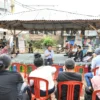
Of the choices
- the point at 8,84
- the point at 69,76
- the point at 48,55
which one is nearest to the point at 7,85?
the point at 8,84

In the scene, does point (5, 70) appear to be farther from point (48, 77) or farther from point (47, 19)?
point (47, 19)

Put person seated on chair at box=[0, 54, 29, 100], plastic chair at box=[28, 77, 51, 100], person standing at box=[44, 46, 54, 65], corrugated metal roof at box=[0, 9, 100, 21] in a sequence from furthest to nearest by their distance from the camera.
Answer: corrugated metal roof at box=[0, 9, 100, 21] → person standing at box=[44, 46, 54, 65] → plastic chair at box=[28, 77, 51, 100] → person seated on chair at box=[0, 54, 29, 100]

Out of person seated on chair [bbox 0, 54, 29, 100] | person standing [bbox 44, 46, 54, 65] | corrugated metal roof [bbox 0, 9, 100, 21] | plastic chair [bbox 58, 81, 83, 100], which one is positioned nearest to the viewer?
person seated on chair [bbox 0, 54, 29, 100]

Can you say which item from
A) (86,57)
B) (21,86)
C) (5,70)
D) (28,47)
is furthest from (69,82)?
(28,47)

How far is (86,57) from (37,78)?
6.94 metres

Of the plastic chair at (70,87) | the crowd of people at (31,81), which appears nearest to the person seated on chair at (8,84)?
the crowd of people at (31,81)

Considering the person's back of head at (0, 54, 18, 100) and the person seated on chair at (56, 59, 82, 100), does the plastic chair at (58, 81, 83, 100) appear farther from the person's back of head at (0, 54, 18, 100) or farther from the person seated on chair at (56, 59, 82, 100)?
the person's back of head at (0, 54, 18, 100)

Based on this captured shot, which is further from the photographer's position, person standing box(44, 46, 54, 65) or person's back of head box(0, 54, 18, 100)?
person standing box(44, 46, 54, 65)

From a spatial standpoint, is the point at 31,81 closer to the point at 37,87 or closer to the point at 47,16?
the point at 37,87

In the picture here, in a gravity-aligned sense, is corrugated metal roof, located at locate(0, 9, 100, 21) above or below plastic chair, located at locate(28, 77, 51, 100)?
above

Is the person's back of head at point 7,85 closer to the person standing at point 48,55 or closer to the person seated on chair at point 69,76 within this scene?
the person seated on chair at point 69,76

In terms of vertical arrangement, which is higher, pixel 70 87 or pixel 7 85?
pixel 7 85

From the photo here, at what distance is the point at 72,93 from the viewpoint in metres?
3.88

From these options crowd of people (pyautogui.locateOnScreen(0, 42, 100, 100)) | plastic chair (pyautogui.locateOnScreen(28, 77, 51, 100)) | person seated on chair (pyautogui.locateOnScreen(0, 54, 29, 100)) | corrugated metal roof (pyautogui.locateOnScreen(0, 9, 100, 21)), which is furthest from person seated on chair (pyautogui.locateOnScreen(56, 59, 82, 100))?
corrugated metal roof (pyautogui.locateOnScreen(0, 9, 100, 21))
